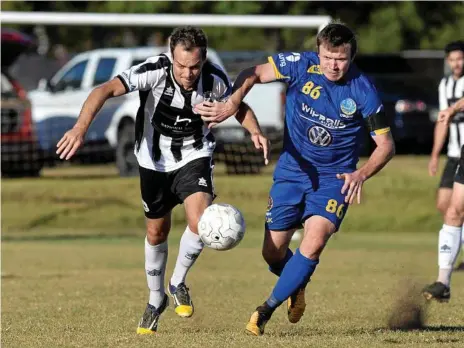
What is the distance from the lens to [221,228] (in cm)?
824

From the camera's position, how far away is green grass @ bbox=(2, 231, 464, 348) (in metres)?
8.04

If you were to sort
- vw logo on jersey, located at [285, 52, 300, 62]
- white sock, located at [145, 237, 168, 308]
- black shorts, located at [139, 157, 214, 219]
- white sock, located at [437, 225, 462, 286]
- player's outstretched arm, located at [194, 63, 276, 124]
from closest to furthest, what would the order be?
player's outstretched arm, located at [194, 63, 276, 124] < vw logo on jersey, located at [285, 52, 300, 62] < black shorts, located at [139, 157, 214, 219] < white sock, located at [145, 237, 168, 308] < white sock, located at [437, 225, 462, 286]

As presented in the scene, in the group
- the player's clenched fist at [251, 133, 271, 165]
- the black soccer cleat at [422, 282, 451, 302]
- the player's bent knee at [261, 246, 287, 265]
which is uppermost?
the player's clenched fist at [251, 133, 271, 165]

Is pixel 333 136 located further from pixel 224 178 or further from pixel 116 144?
pixel 116 144

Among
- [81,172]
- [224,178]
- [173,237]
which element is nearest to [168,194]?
[173,237]

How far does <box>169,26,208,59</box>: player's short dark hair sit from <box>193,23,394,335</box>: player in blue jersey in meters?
0.36

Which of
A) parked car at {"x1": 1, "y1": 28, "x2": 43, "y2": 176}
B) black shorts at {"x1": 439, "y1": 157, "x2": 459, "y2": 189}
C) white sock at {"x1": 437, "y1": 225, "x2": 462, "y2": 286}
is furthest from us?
parked car at {"x1": 1, "y1": 28, "x2": 43, "y2": 176}

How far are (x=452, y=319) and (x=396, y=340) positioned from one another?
5.39ft

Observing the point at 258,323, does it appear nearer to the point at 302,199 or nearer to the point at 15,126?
the point at 302,199

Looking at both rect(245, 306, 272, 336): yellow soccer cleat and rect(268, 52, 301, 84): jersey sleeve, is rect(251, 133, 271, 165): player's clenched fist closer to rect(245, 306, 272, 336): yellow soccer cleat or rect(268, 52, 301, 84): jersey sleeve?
rect(268, 52, 301, 84): jersey sleeve

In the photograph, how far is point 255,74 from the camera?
843cm

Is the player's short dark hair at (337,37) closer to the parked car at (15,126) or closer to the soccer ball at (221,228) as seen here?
the soccer ball at (221,228)

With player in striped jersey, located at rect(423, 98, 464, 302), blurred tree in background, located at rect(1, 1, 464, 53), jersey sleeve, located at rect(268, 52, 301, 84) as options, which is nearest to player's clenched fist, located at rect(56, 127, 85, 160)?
jersey sleeve, located at rect(268, 52, 301, 84)

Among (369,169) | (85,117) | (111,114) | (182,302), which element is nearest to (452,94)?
(369,169)
